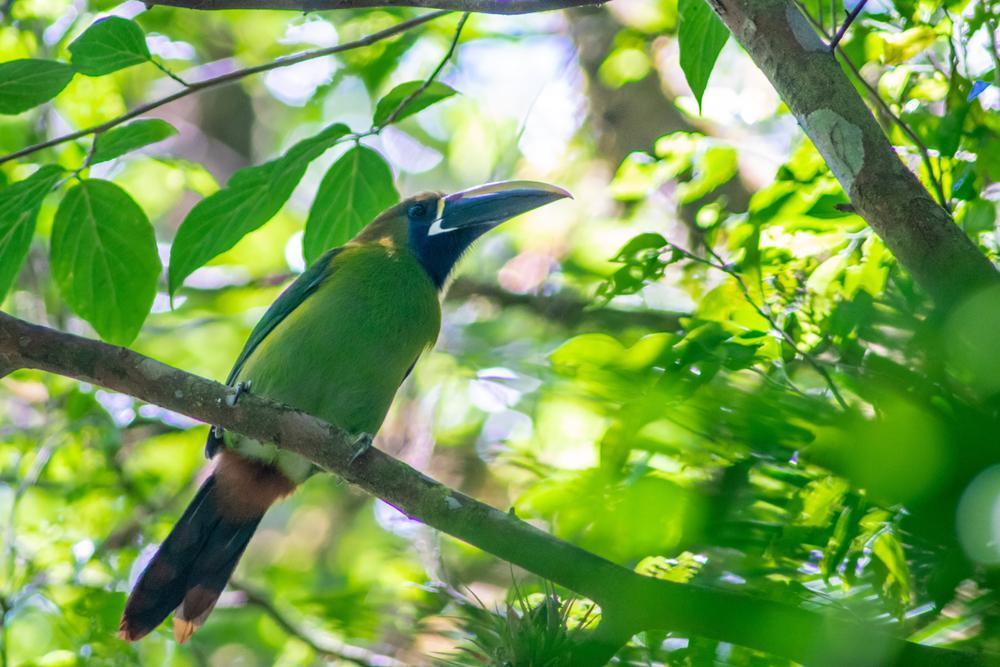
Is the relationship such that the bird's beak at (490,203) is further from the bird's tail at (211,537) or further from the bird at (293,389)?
the bird's tail at (211,537)

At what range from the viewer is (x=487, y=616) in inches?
73.3

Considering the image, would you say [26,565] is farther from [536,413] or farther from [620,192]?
[620,192]

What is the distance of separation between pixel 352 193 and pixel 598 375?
199 cm

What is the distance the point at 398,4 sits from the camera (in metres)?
2.30

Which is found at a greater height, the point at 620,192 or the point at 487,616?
the point at 620,192

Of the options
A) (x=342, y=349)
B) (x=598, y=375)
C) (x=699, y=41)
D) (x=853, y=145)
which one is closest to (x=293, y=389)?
(x=342, y=349)

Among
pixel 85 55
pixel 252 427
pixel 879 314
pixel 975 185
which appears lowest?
pixel 879 314

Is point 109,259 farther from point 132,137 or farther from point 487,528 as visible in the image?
point 487,528

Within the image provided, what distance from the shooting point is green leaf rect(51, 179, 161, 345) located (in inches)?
110

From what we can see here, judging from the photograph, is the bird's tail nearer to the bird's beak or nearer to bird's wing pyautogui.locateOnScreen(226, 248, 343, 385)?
bird's wing pyautogui.locateOnScreen(226, 248, 343, 385)

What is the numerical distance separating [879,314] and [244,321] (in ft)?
17.8

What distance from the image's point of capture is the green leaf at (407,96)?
283 cm

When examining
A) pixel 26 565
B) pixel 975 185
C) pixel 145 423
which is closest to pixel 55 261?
pixel 26 565

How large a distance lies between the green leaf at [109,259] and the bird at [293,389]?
2.80 feet
